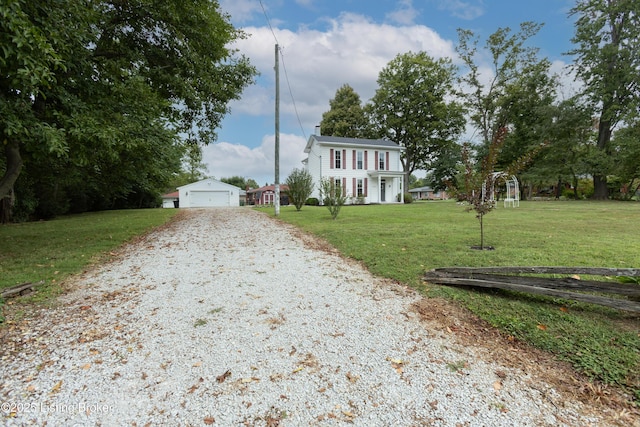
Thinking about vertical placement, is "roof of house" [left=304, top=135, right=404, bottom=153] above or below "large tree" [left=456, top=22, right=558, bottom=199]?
below

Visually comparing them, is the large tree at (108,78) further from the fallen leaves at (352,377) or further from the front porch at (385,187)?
the front porch at (385,187)

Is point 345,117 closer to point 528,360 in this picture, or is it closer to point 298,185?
point 298,185

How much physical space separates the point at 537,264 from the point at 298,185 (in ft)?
45.5

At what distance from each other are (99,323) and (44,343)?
0.45 m

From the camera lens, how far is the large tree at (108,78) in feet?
14.6

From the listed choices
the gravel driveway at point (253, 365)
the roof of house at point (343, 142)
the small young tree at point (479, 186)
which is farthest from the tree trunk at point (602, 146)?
the gravel driveway at point (253, 365)

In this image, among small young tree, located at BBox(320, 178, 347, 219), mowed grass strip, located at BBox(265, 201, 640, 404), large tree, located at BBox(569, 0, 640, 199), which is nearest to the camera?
mowed grass strip, located at BBox(265, 201, 640, 404)

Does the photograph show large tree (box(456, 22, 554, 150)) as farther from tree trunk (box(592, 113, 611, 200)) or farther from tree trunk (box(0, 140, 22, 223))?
tree trunk (box(0, 140, 22, 223))

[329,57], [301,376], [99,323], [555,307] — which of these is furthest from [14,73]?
[329,57]

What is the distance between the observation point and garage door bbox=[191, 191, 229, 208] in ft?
115

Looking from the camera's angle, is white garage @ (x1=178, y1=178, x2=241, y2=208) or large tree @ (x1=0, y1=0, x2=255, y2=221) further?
white garage @ (x1=178, y1=178, x2=241, y2=208)

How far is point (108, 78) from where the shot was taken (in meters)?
7.12

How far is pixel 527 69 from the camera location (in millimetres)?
26672

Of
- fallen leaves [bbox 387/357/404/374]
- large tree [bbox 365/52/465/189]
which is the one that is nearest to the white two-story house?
large tree [bbox 365/52/465/189]
